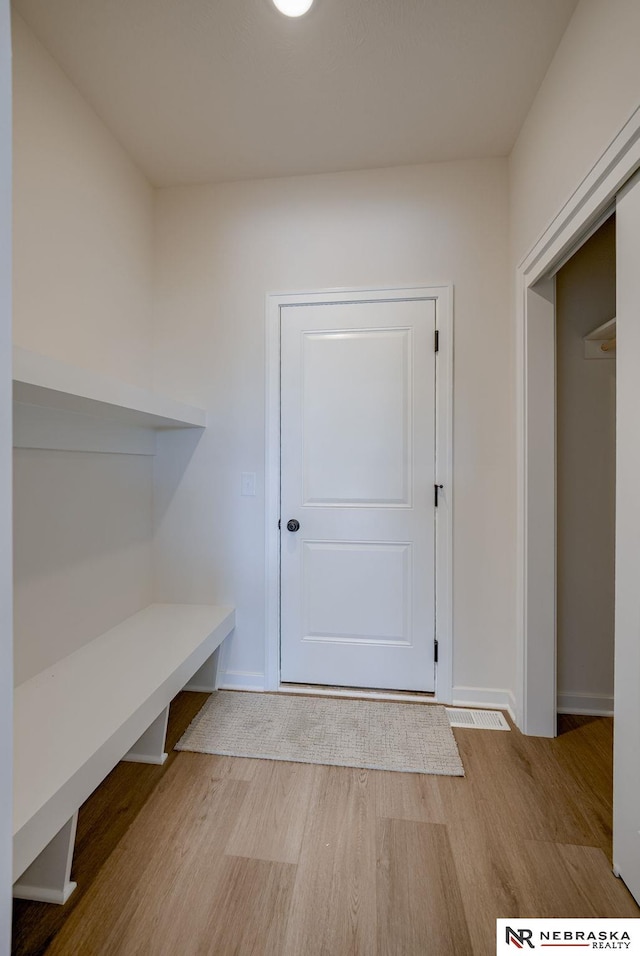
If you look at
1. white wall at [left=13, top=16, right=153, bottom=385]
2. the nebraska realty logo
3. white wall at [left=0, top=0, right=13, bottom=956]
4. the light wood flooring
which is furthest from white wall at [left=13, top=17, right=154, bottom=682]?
the nebraska realty logo

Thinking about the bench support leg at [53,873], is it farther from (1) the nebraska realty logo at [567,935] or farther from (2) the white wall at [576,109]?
(2) the white wall at [576,109]

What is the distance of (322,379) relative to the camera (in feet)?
7.58

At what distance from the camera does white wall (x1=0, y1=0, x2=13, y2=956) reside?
0.77m

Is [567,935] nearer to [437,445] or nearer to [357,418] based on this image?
[437,445]

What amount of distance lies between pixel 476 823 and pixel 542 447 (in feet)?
4.65

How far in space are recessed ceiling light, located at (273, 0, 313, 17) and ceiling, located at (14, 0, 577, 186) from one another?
0.05m

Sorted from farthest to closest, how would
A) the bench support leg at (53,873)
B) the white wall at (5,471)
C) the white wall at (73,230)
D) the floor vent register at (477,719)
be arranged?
the floor vent register at (477,719)
the white wall at (73,230)
the bench support leg at (53,873)
the white wall at (5,471)

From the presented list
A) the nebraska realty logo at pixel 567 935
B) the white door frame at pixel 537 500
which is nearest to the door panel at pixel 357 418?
the white door frame at pixel 537 500

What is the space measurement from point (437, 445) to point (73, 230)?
1.81 meters

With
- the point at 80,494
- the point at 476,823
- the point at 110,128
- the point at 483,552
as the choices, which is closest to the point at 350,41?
the point at 110,128

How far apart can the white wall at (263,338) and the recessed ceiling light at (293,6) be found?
33.1 inches

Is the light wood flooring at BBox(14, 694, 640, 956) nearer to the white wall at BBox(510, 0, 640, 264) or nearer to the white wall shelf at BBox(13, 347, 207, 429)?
the white wall shelf at BBox(13, 347, 207, 429)

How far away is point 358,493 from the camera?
7.56ft

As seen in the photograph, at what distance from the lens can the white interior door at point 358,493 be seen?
88.7 inches
